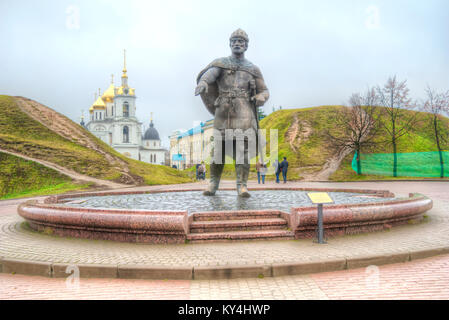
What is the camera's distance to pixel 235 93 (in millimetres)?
9258

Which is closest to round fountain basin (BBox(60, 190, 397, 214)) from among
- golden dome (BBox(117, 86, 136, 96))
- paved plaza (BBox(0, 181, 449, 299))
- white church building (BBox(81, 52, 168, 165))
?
paved plaza (BBox(0, 181, 449, 299))

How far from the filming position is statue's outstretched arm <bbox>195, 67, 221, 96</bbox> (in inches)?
349

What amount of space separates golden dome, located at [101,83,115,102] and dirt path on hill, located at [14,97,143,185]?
65.9 metres

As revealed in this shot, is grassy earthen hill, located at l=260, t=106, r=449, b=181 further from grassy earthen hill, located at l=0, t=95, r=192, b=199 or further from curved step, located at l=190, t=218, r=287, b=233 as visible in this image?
curved step, located at l=190, t=218, r=287, b=233

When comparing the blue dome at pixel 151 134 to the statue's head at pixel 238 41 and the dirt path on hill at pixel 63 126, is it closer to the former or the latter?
the dirt path on hill at pixel 63 126

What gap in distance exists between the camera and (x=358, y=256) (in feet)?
16.8

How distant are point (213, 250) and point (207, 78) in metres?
4.95

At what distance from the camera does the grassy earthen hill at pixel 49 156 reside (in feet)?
75.2

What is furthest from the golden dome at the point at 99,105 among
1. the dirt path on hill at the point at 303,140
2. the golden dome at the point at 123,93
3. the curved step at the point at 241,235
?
the curved step at the point at 241,235

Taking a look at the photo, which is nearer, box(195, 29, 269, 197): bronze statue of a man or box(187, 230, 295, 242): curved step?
box(187, 230, 295, 242): curved step

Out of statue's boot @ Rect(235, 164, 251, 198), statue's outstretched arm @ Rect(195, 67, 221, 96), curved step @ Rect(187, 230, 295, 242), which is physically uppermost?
statue's outstretched arm @ Rect(195, 67, 221, 96)

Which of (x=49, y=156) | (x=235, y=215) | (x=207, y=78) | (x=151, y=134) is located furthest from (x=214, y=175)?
(x=151, y=134)

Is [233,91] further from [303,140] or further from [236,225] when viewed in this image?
[303,140]
